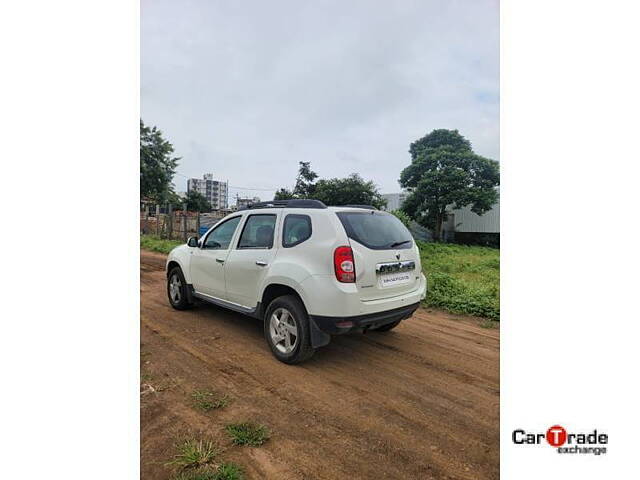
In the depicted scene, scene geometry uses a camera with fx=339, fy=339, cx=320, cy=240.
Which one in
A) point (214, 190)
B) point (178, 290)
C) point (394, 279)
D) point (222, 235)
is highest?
point (214, 190)

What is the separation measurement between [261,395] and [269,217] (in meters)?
1.83

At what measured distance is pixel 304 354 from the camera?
310 centimetres

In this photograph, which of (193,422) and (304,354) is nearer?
(193,422)

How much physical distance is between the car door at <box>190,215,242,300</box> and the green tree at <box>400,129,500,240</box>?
15506 millimetres

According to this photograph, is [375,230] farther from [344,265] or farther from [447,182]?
[447,182]

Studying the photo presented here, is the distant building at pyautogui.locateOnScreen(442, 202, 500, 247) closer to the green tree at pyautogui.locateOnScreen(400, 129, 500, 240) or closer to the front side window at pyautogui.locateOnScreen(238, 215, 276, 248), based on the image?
the green tree at pyautogui.locateOnScreen(400, 129, 500, 240)

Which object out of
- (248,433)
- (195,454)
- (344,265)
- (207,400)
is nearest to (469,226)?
(344,265)

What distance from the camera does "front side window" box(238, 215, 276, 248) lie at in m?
3.62

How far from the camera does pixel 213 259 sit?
4199 millimetres

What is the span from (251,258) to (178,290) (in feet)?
6.15

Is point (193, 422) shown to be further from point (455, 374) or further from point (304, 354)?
point (455, 374)

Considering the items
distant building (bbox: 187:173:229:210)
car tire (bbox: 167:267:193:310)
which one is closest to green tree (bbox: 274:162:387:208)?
car tire (bbox: 167:267:193:310)

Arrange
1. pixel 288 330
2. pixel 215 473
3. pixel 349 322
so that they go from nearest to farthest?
pixel 215 473, pixel 349 322, pixel 288 330

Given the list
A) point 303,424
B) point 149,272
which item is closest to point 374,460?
point 303,424
